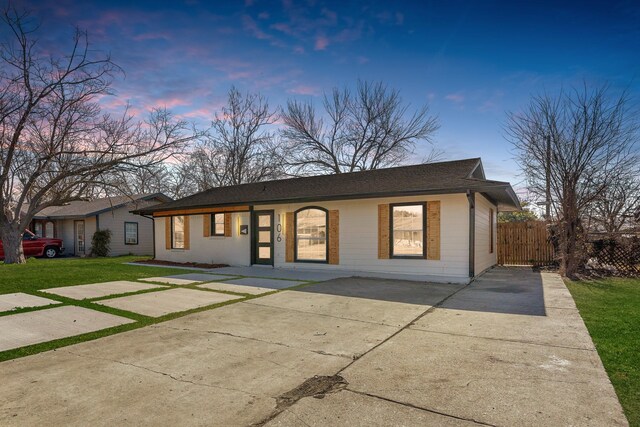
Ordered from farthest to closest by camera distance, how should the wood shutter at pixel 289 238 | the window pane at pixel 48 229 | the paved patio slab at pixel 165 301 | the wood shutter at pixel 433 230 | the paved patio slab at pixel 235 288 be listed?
the window pane at pixel 48 229 → the wood shutter at pixel 289 238 → the wood shutter at pixel 433 230 → the paved patio slab at pixel 235 288 → the paved patio slab at pixel 165 301

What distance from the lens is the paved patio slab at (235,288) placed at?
27.0 feet

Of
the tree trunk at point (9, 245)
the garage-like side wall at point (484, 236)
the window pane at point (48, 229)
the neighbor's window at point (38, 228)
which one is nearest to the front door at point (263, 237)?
the garage-like side wall at point (484, 236)

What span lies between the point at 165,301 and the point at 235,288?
1.85 meters

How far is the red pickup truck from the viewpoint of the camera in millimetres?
20467

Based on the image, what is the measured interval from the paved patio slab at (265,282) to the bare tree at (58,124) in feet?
27.7

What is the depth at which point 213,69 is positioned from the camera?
12.2 metres

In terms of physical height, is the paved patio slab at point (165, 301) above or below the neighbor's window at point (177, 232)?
below

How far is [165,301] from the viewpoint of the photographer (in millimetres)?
7121

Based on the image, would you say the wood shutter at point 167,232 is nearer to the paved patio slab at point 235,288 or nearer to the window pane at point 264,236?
the window pane at point 264,236

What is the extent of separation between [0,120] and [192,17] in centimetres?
977

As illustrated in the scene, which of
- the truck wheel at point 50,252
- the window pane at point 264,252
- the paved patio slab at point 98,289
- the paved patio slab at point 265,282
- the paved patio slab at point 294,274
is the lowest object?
the truck wheel at point 50,252

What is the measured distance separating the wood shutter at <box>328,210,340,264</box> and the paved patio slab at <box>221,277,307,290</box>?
2.48 metres

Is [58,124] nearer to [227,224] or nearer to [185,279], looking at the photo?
[227,224]

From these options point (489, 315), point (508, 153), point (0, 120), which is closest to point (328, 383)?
point (489, 315)
